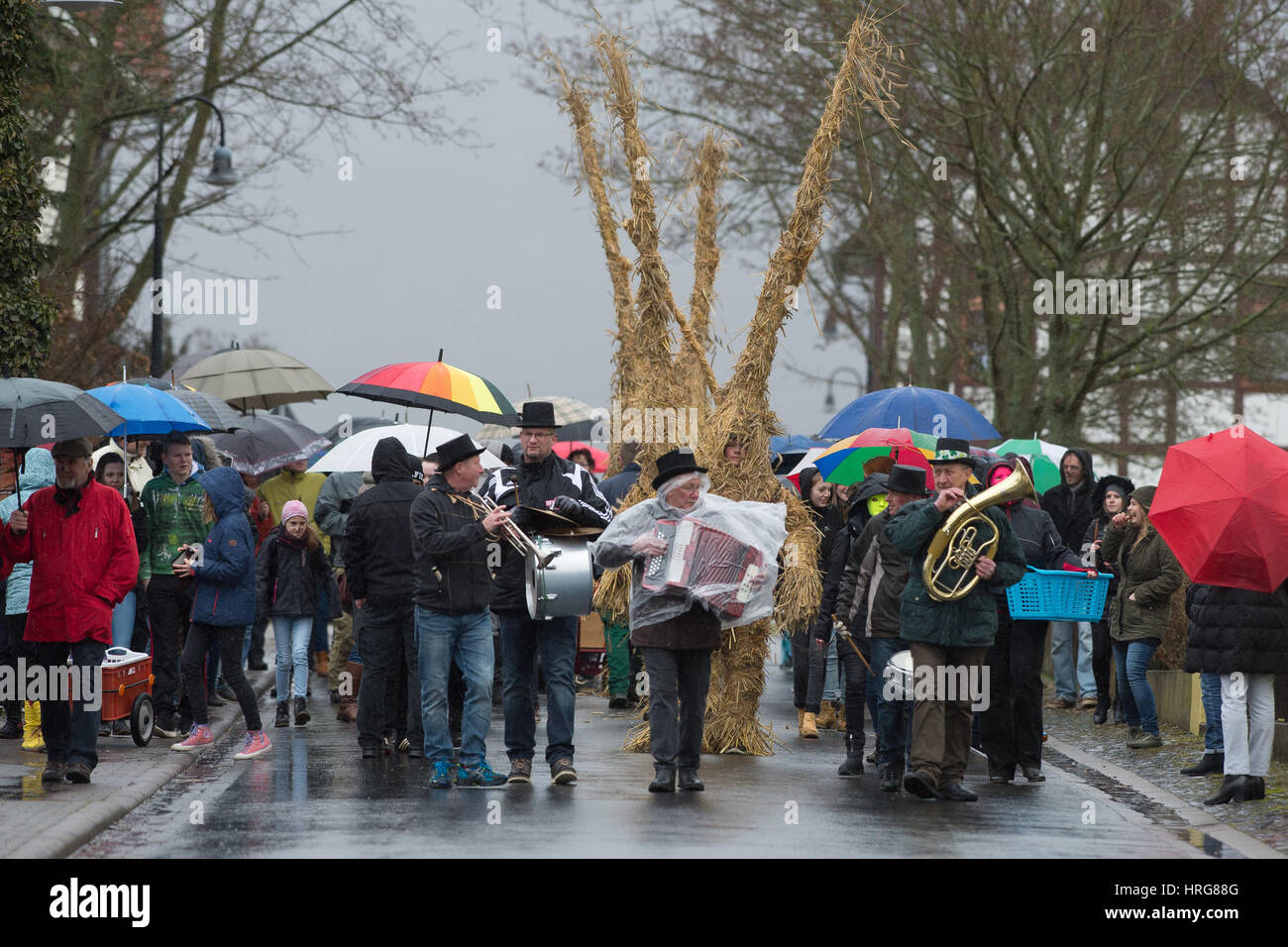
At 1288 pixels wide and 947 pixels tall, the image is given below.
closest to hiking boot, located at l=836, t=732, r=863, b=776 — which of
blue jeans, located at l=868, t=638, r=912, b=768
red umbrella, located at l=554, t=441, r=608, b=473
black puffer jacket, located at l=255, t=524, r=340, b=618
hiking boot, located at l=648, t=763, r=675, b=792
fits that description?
blue jeans, located at l=868, t=638, r=912, b=768

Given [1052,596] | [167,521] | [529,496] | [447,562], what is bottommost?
[1052,596]

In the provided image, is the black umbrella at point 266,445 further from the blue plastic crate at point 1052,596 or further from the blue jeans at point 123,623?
the blue plastic crate at point 1052,596

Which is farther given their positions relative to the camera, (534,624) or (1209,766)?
(1209,766)

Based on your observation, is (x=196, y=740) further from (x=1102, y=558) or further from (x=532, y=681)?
(x=1102, y=558)

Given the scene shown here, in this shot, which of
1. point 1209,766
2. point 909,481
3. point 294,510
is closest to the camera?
point 909,481

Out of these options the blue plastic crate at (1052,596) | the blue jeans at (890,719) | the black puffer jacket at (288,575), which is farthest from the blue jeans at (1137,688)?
the black puffer jacket at (288,575)

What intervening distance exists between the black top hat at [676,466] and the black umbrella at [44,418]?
3.04 metres

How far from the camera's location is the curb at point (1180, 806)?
9062mm

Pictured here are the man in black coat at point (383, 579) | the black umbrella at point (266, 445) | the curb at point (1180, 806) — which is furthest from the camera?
the black umbrella at point (266, 445)

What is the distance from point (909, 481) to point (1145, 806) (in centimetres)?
221

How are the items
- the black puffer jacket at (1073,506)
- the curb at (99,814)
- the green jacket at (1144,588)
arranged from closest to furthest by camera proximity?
the curb at (99,814) → the green jacket at (1144,588) → the black puffer jacket at (1073,506)

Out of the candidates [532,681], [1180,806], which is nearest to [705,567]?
[532,681]

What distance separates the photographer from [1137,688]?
13.7 m

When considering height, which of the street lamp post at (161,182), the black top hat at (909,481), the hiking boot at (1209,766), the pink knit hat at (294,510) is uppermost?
the street lamp post at (161,182)
